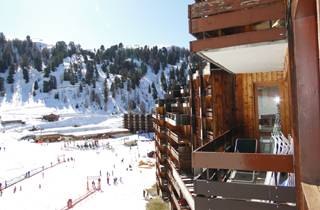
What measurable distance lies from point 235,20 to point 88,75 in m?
156

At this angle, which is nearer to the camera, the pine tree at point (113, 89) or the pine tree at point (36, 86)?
the pine tree at point (36, 86)

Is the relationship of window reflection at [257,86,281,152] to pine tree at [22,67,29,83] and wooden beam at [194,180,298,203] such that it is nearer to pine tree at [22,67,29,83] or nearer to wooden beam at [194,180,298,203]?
wooden beam at [194,180,298,203]

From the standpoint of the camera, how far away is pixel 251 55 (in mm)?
7445

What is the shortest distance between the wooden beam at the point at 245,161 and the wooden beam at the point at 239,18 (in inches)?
91.0

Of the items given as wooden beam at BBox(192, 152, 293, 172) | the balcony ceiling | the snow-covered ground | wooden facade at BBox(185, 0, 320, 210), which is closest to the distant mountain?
the snow-covered ground

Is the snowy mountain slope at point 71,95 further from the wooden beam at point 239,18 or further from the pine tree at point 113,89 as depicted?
the wooden beam at point 239,18

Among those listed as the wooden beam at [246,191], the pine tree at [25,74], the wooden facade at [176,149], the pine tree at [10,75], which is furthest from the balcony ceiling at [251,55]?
the pine tree at [10,75]

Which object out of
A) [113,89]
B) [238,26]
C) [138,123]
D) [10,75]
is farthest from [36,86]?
[238,26]

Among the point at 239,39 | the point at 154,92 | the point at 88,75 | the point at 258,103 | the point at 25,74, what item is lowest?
the point at 258,103

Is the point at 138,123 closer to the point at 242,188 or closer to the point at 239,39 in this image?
the point at 242,188

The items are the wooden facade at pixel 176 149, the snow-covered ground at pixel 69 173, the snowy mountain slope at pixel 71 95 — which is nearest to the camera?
the wooden facade at pixel 176 149

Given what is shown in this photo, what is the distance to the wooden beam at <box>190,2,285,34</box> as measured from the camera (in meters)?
5.89

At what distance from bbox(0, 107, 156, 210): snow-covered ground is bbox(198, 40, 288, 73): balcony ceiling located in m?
21.7

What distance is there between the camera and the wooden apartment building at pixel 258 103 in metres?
3.83
